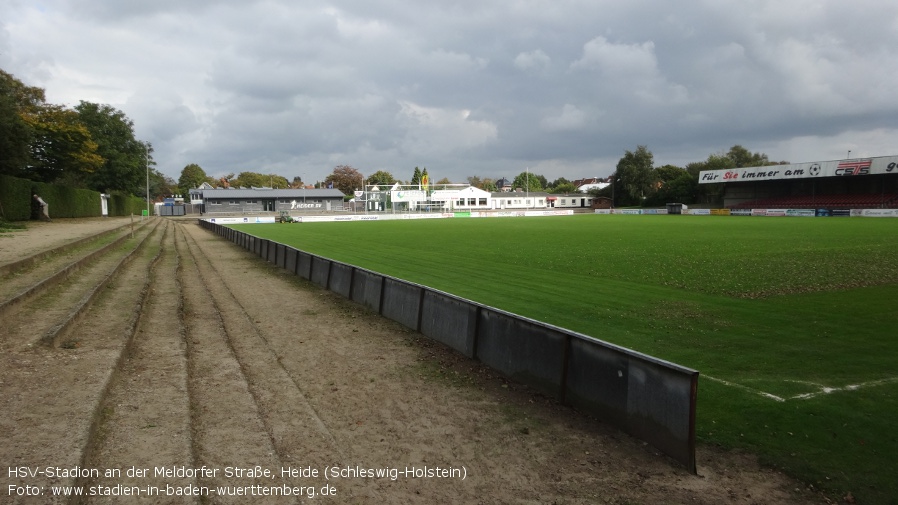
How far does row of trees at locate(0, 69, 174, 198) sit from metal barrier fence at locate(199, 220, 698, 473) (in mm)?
35754

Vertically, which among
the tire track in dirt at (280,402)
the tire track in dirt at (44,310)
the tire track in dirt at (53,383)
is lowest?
the tire track in dirt at (280,402)

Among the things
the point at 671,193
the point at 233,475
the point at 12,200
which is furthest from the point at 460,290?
the point at 671,193

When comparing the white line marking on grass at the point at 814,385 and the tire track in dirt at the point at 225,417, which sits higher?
the white line marking on grass at the point at 814,385

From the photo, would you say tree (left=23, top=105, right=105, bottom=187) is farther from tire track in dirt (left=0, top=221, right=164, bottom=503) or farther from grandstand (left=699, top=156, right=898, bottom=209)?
grandstand (left=699, top=156, right=898, bottom=209)

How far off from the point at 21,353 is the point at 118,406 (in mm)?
2545

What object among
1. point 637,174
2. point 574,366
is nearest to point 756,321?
point 574,366

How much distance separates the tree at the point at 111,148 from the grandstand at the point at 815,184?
80924mm

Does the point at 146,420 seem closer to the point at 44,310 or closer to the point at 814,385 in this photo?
the point at 44,310

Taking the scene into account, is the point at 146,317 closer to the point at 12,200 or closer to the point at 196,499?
the point at 196,499

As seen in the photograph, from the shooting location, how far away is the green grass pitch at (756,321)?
205 inches

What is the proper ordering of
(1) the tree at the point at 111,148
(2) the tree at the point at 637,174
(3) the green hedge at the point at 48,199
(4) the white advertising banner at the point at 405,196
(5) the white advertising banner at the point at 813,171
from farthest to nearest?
(2) the tree at the point at 637,174
(4) the white advertising banner at the point at 405,196
(1) the tree at the point at 111,148
(5) the white advertising banner at the point at 813,171
(3) the green hedge at the point at 48,199

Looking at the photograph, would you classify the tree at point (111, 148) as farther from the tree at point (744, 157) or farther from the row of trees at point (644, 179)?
the tree at point (744, 157)

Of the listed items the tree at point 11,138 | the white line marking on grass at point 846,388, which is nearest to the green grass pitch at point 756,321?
→ the white line marking on grass at point 846,388

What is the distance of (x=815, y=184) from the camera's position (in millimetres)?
72250
